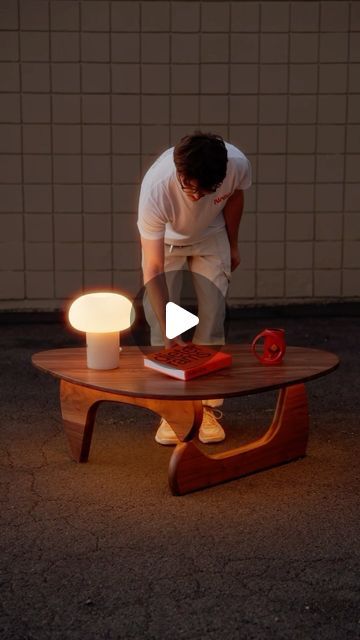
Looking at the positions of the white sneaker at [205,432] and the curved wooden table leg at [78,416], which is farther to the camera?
the white sneaker at [205,432]

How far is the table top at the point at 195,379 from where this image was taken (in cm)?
329

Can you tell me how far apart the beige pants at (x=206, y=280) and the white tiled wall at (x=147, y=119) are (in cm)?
244

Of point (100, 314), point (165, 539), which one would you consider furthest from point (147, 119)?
point (165, 539)

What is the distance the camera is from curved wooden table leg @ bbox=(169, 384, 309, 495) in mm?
3354

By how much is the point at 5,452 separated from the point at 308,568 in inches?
59.3

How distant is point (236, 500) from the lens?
333cm

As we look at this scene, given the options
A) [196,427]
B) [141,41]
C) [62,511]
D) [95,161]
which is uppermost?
[141,41]

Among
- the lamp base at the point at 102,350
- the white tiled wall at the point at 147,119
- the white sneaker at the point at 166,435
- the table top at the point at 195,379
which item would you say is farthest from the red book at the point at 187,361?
the white tiled wall at the point at 147,119

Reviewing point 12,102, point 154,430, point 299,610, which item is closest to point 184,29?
point 12,102

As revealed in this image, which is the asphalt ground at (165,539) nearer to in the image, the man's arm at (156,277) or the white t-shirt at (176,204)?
the man's arm at (156,277)

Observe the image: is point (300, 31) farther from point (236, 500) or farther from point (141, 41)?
point (236, 500)

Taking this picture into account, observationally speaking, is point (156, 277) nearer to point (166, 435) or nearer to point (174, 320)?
point (174, 320)

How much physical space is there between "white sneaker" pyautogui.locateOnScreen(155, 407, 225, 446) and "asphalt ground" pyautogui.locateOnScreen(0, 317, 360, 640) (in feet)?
Result: 0.14

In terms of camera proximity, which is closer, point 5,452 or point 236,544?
point 236,544
